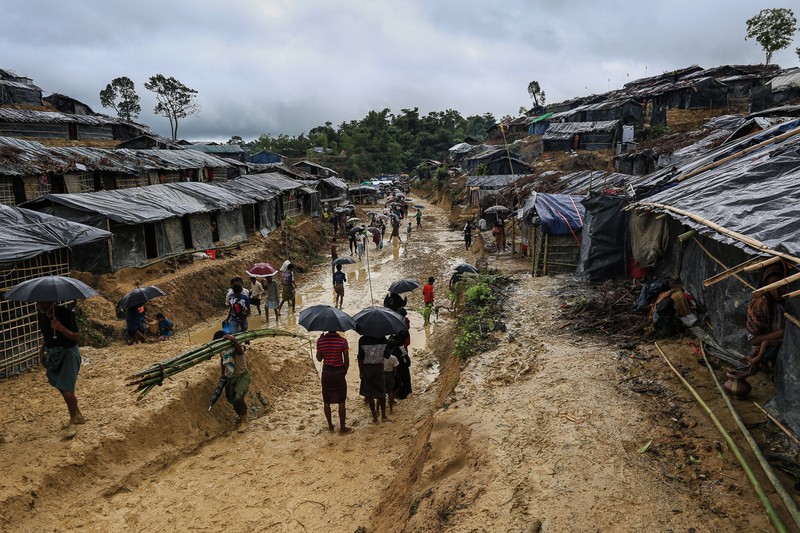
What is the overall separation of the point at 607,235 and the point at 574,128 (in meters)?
34.3

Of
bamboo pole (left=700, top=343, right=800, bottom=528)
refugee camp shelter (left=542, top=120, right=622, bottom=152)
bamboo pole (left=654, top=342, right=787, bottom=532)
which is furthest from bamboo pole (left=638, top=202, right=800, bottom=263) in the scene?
refugee camp shelter (left=542, top=120, right=622, bottom=152)

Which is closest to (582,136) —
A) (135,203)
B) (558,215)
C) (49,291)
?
(558,215)

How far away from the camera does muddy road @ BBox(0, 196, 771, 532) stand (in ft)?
16.6

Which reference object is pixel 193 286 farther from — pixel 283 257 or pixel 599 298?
pixel 599 298

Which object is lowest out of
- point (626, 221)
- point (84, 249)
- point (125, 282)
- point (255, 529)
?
point (255, 529)

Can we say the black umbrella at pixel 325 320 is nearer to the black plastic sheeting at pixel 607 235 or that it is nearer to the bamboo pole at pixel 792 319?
the bamboo pole at pixel 792 319

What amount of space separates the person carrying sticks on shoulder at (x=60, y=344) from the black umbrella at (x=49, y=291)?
21cm

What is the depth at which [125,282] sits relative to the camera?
16.4 meters

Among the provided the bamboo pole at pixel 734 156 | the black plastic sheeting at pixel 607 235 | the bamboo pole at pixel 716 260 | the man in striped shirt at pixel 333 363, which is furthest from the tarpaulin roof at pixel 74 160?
the bamboo pole at pixel 734 156

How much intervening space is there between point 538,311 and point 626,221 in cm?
402

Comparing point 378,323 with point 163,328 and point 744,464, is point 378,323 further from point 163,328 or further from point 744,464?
point 163,328

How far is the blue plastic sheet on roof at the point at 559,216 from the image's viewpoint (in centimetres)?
1535

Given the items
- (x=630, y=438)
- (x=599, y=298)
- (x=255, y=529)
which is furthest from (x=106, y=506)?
(x=599, y=298)

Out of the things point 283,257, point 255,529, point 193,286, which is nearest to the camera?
point 255,529
